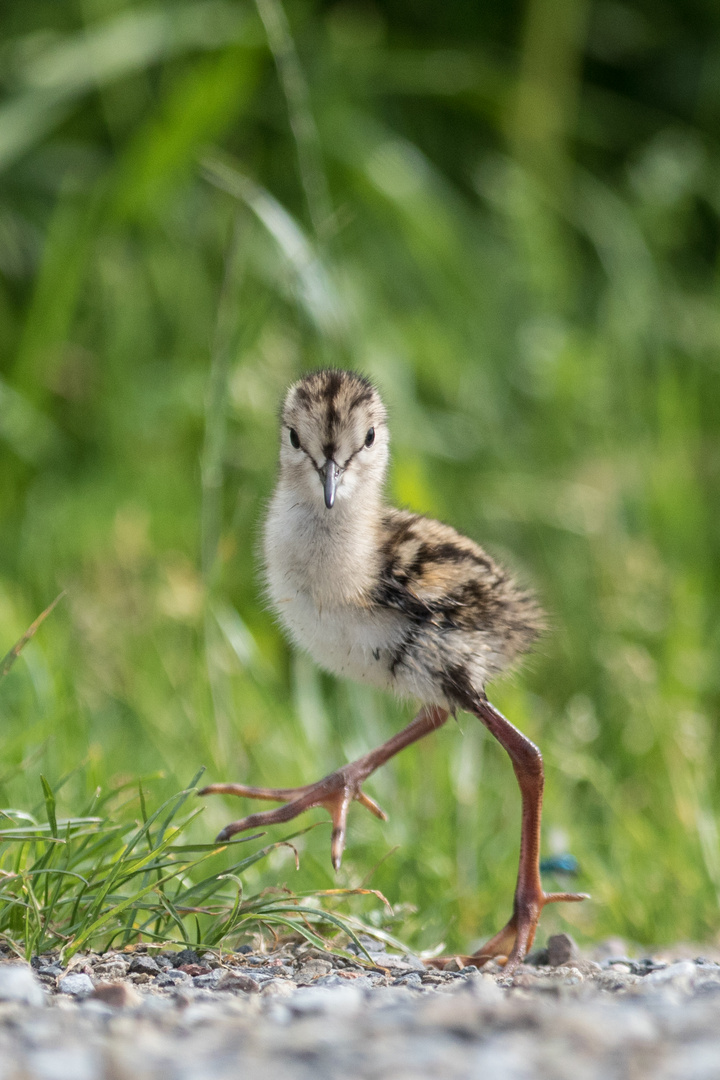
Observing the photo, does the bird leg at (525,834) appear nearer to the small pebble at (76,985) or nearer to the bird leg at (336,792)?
the bird leg at (336,792)

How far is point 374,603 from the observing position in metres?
2.66

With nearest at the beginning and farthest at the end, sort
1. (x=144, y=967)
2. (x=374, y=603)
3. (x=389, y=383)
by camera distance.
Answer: (x=144, y=967) → (x=374, y=603) → (x=389, y=383)

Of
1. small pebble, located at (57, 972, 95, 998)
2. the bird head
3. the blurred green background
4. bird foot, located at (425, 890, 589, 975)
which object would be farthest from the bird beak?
small pebble, located at (57, 972, 95, 998)

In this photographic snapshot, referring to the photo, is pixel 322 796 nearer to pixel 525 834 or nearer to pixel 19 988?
pixel 525 834

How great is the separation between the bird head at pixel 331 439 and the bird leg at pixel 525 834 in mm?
560

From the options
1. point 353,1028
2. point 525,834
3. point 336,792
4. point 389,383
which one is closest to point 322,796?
point 336,792

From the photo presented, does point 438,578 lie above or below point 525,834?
above

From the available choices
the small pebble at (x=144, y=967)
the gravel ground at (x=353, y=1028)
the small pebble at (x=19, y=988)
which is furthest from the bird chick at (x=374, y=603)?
the small pebble at (x=19, y=988)

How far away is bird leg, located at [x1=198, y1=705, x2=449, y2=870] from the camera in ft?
8.65

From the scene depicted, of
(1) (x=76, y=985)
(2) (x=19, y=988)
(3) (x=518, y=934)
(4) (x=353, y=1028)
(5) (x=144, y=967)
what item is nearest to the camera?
(4) (x=353, y=1028)

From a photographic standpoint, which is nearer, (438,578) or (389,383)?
(438,578)

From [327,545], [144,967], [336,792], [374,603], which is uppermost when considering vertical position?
[327,545]

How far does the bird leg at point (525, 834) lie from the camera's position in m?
2.60

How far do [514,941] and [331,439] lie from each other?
1.11 metres
